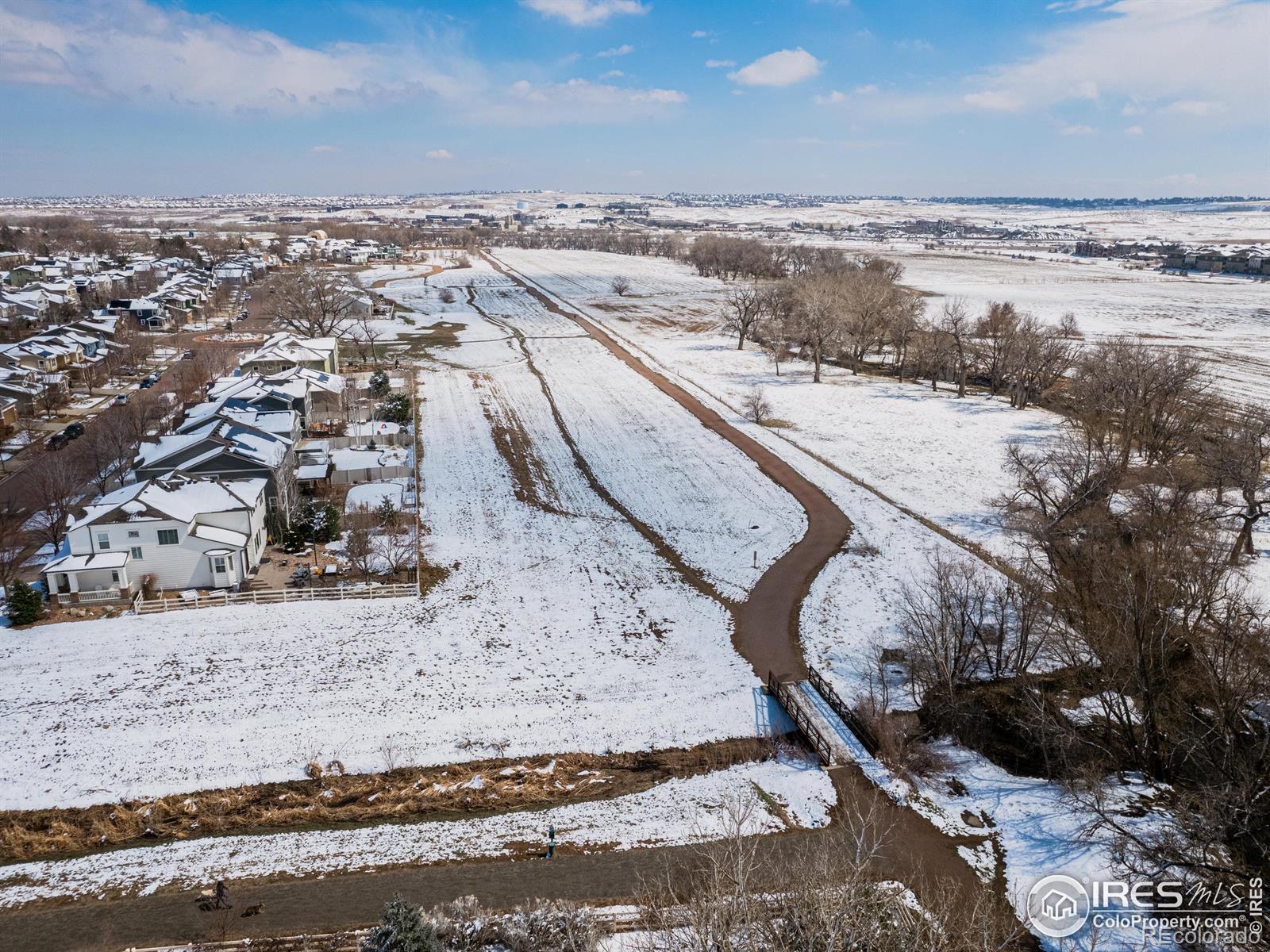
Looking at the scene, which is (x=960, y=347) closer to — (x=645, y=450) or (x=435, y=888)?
(x=645, y=450)

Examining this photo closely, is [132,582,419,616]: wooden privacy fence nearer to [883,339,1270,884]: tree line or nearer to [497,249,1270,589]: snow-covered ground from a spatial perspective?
[497,249,1270,589]: snow-covered ground

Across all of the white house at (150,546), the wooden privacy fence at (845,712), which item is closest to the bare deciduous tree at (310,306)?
the white house at (150,546)

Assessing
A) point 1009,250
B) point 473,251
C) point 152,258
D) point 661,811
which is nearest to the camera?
point 661,811

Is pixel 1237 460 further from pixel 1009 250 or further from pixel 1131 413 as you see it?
pixel 1009 250

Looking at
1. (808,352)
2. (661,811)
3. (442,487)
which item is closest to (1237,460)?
(661,811)

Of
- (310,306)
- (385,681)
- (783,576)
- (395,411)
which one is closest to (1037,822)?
(783,576)

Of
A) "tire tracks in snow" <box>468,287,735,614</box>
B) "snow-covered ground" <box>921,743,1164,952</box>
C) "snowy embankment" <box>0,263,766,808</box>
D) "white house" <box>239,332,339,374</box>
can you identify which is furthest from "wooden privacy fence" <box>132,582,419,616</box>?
"white house" <box>239,332,339,374</box>
